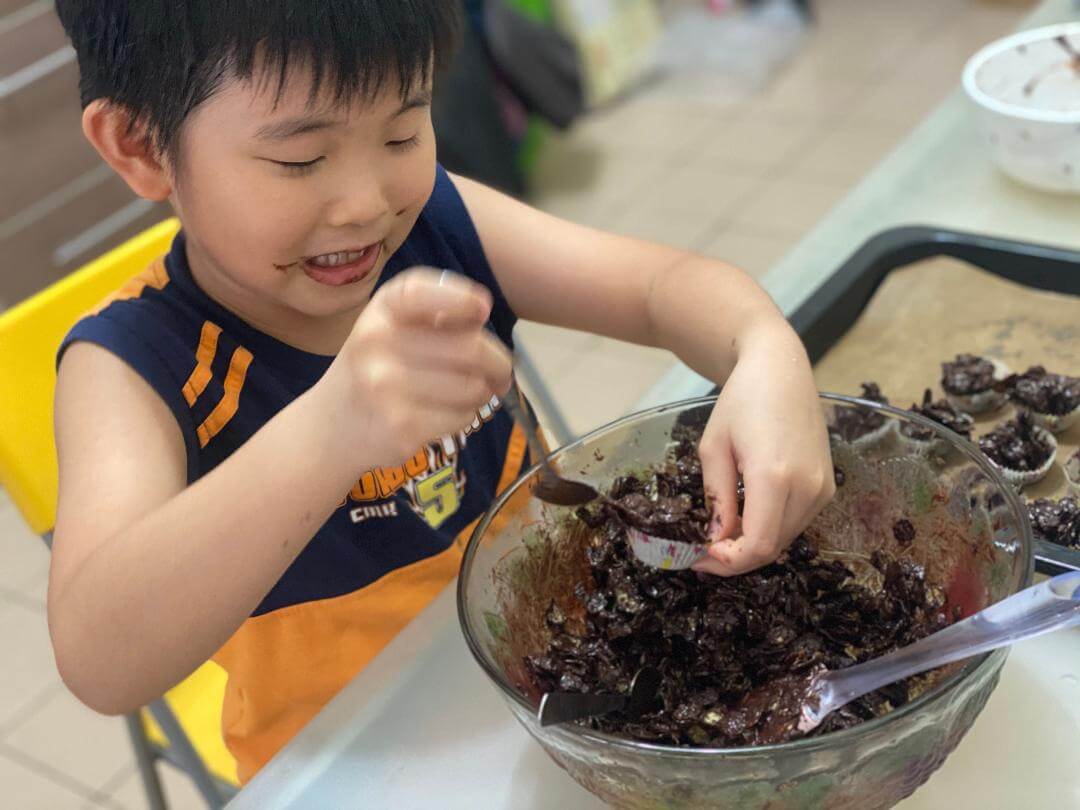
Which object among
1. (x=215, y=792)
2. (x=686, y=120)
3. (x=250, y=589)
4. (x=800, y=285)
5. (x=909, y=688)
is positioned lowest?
(x=686, y=120)

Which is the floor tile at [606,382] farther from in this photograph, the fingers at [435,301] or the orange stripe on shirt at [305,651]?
the fingers at [435,301]

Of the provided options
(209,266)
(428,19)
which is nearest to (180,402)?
(209,266)

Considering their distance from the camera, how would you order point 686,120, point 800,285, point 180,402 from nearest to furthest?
1. point 180,402
2. point 800,285
3. point 686,120

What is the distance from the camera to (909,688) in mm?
723

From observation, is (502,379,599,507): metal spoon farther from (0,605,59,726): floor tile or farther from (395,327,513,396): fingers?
(0,605,59,726): floor tile

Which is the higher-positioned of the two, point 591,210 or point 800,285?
point 800,285

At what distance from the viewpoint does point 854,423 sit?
87 centimetres

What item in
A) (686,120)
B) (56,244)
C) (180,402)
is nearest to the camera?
(180,402)

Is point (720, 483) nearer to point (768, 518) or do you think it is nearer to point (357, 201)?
point (768, 518)

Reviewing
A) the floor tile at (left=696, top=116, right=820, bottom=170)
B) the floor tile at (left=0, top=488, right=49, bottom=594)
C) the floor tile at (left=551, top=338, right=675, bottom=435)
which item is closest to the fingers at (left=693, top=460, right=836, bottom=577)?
the floor tile at (left=551, top=338, right=675, bottom=435)

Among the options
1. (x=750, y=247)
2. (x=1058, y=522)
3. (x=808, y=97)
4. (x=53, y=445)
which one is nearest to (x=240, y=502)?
(x=53, y=445)

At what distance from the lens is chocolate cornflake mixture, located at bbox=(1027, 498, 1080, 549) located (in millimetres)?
862

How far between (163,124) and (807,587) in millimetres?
584

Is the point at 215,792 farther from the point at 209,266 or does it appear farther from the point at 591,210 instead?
the point at 591,210
